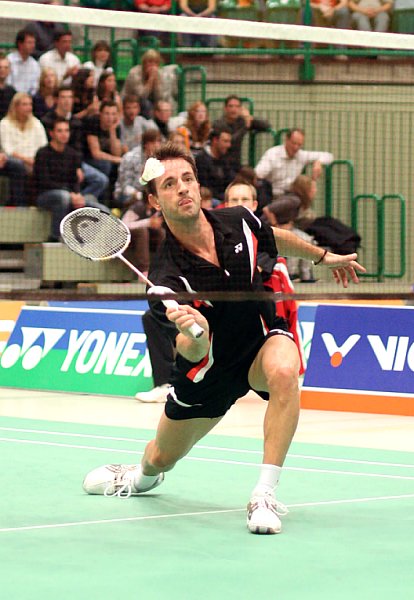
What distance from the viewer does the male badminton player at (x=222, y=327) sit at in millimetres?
6664

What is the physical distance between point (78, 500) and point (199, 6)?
1368 centimetres

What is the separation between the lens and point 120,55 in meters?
20.6

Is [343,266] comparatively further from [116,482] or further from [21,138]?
[21,138]

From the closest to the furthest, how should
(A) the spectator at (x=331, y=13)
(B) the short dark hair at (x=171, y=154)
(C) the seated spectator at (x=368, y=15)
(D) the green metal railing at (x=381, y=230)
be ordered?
(B) the short dark hair at (x=171, y=154) < (D) the green metal railing at (x=381, y=230) < (C) the seated spectator at (x=368, y=15) < (A) the spectator at (x=331, y=13)

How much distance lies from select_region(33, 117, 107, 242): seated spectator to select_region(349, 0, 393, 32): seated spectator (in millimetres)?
5771

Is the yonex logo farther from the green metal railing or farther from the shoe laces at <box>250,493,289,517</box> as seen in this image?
the green metal railing

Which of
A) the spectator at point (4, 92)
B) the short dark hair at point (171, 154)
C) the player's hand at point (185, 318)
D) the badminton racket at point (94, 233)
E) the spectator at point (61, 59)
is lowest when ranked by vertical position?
the player's hand at point (185, 318)

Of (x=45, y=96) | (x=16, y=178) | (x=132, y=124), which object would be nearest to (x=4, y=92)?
(x=45, y=96)

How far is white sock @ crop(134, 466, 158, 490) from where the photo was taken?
292 inches

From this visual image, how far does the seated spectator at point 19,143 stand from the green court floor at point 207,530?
7181mm

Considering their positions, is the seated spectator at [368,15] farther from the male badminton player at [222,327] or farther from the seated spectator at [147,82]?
the male badminton player at [222,327]

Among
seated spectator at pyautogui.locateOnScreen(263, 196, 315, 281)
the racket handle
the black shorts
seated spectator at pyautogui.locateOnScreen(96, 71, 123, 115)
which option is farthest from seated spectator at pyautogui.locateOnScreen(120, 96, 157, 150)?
the racket handle

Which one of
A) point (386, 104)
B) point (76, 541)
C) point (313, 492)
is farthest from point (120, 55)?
point (76, 541)

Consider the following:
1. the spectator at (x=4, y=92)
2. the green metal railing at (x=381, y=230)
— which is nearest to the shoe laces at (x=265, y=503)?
the spectator at (x=4, y=92)
